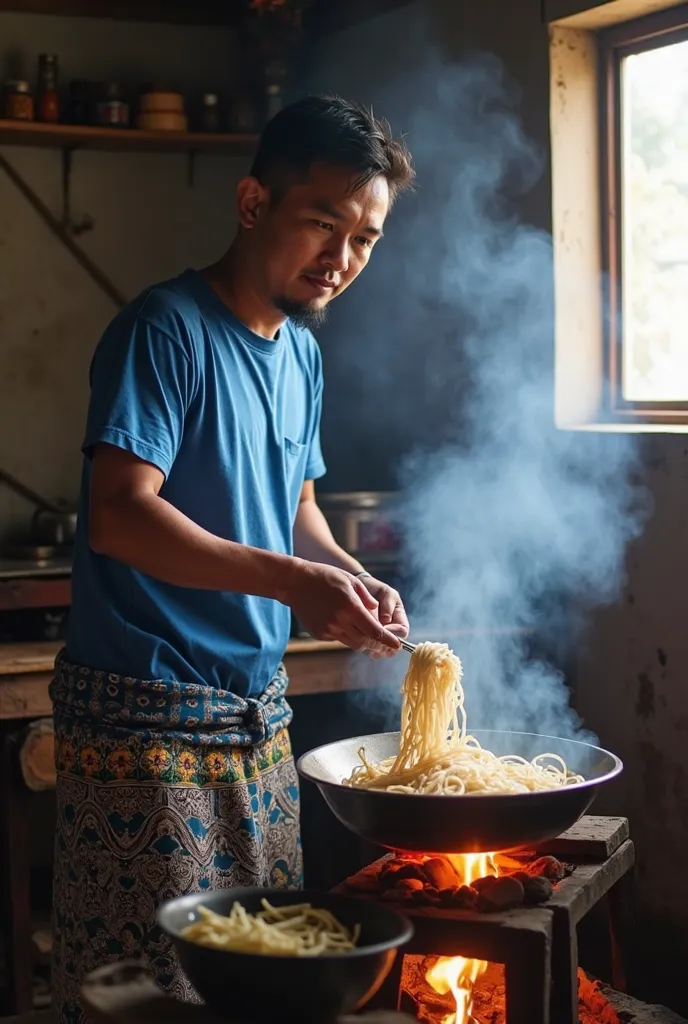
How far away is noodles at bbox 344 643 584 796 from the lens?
7.75 feet

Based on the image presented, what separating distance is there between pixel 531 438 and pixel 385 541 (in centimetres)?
76

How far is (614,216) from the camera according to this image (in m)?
4.16

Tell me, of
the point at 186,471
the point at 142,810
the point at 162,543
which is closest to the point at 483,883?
the point at 142,810

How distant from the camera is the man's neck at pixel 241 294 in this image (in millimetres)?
2746

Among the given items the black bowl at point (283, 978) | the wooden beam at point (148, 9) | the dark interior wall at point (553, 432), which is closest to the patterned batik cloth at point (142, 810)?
the black bowl at point (283, 978)

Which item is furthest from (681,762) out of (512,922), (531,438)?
(512,922)

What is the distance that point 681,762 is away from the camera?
3754 mm

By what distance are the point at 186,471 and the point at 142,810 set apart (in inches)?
26.6

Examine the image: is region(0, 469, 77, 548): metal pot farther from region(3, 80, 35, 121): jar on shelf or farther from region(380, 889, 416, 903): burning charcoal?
region(380, 889, 416, 903): burning charcoal

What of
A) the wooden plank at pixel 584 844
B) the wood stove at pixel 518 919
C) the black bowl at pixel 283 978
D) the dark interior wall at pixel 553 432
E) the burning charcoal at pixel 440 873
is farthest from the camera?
the dark interior wall at pixel 553 432

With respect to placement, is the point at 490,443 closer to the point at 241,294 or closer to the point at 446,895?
the point at 241,294

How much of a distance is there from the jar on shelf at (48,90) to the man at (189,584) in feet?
9.87

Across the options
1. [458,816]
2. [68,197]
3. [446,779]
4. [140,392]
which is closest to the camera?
[458,816]

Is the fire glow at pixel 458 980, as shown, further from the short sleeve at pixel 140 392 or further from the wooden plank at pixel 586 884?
the short sleeve at pixel 140 392
